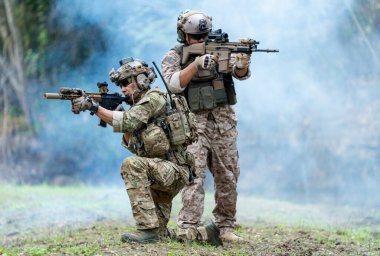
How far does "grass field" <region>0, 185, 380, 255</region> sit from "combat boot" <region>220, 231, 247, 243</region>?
0.33 feet

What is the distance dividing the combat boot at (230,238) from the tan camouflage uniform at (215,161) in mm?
66

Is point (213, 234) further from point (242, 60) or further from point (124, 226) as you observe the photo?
point (124, 226)

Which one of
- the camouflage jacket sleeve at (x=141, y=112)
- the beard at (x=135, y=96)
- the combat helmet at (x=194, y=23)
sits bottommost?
the camouflage jacket sleeve at (x=141, y=112)

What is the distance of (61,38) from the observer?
16.8 m

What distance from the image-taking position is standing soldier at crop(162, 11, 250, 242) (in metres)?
7.53

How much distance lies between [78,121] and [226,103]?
9.15 m

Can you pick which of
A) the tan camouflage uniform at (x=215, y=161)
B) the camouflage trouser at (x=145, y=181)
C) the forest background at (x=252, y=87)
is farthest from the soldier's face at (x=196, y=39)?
the forest background at (x=252, y=87)

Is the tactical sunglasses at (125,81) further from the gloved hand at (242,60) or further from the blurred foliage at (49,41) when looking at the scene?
the blurred foliage at (49,41)

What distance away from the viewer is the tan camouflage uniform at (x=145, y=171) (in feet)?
22.2

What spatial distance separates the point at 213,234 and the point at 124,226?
2.50 m

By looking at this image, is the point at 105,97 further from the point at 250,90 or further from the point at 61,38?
the point at 61,38

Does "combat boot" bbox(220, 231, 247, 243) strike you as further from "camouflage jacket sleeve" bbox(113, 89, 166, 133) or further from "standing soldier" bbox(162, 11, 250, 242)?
"camouflage jacket sleeve" bbox(113, 89, 166, 133)

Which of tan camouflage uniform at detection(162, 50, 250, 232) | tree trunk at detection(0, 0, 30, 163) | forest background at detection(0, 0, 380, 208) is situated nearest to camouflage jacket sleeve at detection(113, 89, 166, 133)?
tan camouflage uniform at detection(162, 50, 250, 232)

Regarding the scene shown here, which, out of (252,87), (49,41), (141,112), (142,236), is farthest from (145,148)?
(49,41)
